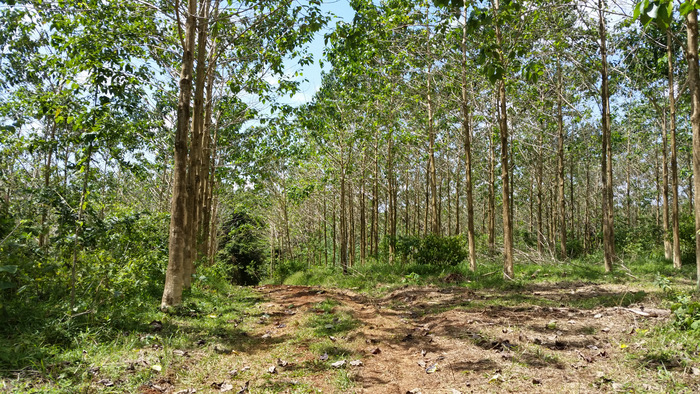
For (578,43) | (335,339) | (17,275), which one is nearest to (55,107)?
(17,275)

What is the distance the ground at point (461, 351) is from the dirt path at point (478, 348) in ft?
0.04

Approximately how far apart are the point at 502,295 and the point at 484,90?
8073 mm

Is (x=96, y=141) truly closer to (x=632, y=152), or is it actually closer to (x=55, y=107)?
(x=55, y=107)

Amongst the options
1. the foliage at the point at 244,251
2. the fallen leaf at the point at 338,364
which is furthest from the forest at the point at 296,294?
the foliage at the point at 244,251

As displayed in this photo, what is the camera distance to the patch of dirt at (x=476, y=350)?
3.53 m

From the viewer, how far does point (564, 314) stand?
A: 19.3 feet

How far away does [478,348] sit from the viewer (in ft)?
14.6

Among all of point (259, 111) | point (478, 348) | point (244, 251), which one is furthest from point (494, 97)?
point (244, 251)

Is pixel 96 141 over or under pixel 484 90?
under

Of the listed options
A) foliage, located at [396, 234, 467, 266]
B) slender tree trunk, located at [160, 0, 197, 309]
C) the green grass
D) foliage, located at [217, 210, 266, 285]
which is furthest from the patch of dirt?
foliage, located at [217, 210, 266, 285]

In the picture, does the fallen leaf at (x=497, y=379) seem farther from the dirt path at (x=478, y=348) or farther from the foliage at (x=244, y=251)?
the foliage at (x=244, y=251)

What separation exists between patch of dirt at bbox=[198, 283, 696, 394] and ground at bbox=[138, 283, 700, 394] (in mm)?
11

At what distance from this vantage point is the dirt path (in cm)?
353

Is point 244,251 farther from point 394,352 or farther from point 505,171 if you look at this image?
point 394,352
